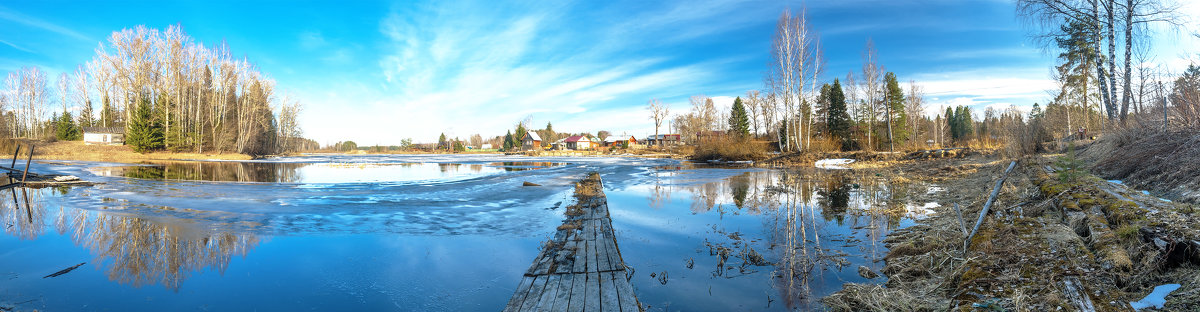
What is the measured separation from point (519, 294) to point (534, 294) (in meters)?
0.16

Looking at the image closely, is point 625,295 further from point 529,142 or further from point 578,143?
point 578,143

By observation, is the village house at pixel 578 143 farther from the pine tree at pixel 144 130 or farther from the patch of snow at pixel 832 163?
the patch of snow at pixel 832 163

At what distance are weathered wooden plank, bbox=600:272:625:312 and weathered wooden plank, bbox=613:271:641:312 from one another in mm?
40

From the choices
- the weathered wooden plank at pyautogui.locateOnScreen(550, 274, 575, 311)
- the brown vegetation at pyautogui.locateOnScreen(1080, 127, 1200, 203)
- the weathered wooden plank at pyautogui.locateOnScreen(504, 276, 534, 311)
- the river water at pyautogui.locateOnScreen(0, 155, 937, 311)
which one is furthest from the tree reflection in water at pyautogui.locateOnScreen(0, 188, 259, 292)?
the brown vegetation at pyautogui.locateOnScreen(1080, 127, 1200, 203)

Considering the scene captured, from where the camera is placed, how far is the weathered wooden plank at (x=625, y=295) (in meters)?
4.21

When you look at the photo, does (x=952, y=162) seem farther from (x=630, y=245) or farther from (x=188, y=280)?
(x=188, y=280)

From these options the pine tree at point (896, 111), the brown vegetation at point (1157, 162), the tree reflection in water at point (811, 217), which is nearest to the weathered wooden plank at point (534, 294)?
the tree reflection in water at point (811, 217)

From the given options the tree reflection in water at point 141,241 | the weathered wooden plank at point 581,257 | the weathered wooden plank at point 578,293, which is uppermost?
the tree reflection in water at point 141,241

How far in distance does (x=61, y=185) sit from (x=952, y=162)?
35.6 metres

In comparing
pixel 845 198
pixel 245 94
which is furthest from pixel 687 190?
pixel 245 94

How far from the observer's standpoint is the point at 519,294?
4.59 m

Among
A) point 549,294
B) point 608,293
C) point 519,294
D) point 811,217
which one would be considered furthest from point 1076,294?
point 811,217

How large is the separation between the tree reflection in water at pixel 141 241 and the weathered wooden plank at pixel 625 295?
4776mm

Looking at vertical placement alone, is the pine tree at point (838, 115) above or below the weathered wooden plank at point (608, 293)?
above
